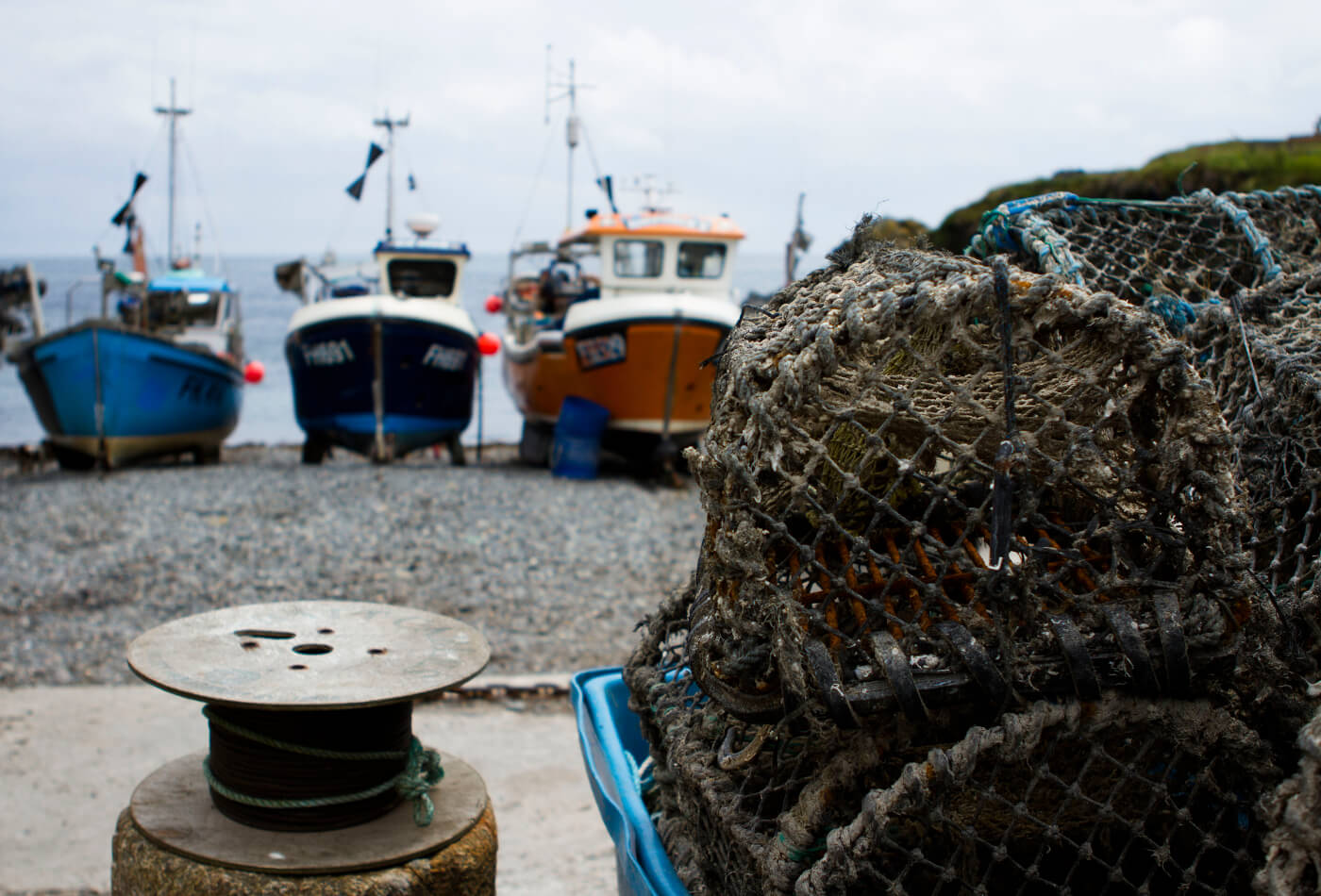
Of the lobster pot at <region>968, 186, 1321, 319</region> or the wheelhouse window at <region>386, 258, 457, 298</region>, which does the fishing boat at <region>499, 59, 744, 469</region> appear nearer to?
the wheelhouse window at <region>386, 258, 457, 298</region>

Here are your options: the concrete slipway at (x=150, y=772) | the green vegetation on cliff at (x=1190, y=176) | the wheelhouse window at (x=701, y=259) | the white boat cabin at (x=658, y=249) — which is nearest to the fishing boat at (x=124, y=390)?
the white boat cabin at (x=658, y=249)

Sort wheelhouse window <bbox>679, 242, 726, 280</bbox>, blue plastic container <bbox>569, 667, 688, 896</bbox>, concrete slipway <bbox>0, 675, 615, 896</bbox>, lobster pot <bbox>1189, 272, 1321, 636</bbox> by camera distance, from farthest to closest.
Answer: wheelhouse window <bbox>679, 242, 726, 280</bbox>
concrete slipway <bbox>0, 675, 615, 896</bbox>
blue plastic container <bbox>569, 667, 688, 896</bbox>
lobster pot <bbox>1189, 272, 1321, 636</bbox>

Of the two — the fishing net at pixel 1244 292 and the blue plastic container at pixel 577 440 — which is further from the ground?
the fishing net at pixel 1244 292

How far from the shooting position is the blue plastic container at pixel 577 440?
36.1 feet

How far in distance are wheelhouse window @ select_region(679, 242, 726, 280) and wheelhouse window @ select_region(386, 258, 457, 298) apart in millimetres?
2972

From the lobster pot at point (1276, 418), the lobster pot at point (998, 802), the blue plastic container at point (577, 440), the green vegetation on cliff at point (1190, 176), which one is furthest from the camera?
the blue plastic container at point (577, 440)

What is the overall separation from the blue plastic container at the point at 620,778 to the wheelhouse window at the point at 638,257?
9739mm

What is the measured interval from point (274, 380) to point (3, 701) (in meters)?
29.1

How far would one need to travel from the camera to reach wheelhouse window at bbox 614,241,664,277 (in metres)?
12.3

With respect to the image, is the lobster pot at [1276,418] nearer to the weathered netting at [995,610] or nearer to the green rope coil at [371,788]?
the weathered netting at [995,610]

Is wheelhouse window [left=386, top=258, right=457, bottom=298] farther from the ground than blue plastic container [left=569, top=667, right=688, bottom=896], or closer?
farther from the ground

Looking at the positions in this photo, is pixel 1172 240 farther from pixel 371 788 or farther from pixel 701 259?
pixel 701 259

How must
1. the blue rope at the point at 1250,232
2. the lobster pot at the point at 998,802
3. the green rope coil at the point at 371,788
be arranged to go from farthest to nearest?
the green rope coil at the point at 371,788 → the blue rope at the point at 1250,232 → the lobster pot at the point at 998,802

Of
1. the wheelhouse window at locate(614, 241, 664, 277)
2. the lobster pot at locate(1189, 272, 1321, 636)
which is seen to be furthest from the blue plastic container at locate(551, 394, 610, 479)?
the lobster pot at locate(1189, 272, 1321, 636)
